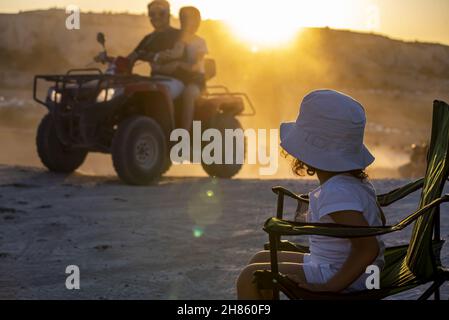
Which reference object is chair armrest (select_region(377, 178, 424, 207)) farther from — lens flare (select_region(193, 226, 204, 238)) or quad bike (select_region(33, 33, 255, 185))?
quad bike (select_region(33, 33, 255, 185))


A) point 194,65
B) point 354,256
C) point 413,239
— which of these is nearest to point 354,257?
point 354,256

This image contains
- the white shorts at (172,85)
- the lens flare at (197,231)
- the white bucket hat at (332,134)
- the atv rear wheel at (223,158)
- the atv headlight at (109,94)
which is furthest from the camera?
the atv rear wheel at (223,158)

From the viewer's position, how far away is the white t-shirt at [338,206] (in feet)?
9.48

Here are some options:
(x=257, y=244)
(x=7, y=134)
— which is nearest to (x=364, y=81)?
(x=7, y=134)

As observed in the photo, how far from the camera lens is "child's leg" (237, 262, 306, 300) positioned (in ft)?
9.84

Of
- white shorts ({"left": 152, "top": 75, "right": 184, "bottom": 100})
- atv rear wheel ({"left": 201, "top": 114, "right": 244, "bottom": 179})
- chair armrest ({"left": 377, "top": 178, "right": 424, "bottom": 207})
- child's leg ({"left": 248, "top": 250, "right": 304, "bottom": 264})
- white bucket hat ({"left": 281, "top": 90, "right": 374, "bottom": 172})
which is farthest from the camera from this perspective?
atv rear wheel ({"left": 201, "top": 114, "right": 244, "bottom": 179})

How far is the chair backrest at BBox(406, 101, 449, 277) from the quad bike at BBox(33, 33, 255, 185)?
6134mm

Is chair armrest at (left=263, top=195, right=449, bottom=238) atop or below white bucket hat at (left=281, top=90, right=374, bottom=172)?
below

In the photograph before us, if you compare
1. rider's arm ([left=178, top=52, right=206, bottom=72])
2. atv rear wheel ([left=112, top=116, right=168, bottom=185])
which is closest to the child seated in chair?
atv rear wheel ([left=112, top=116, right=168, bottom=185])

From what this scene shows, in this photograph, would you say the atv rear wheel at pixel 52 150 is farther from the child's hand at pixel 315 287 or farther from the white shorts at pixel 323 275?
the child's hand at pixel 315 287

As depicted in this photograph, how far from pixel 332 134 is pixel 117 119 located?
22.8 ft

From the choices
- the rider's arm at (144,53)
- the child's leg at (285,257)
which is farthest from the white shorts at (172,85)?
the child's leg at (285,257)

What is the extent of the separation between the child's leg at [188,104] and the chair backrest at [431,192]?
6.73 meters
